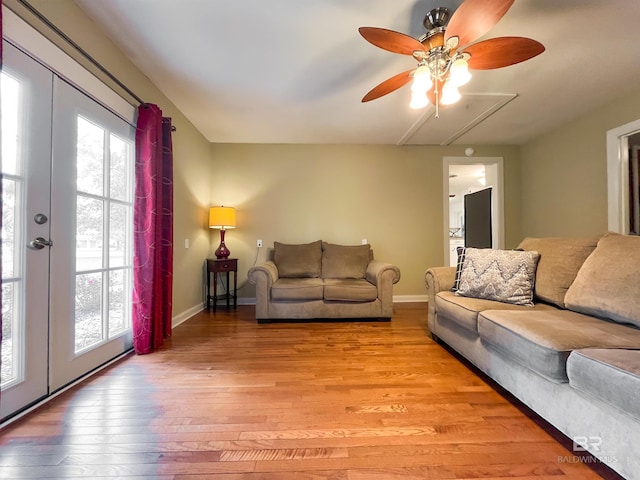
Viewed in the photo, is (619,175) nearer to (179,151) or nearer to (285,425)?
(285,425)

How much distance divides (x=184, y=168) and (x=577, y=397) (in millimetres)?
3616

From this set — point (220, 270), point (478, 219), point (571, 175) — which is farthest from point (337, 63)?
point (478, 219)

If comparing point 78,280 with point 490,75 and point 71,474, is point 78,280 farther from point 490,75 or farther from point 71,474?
point 490,75

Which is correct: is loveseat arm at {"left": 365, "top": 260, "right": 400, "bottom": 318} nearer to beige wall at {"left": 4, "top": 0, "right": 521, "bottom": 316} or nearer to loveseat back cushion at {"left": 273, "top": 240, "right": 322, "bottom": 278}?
loveseat back cushion at {"left": 273, "top": 240, "right": 322, "bottom": 278}

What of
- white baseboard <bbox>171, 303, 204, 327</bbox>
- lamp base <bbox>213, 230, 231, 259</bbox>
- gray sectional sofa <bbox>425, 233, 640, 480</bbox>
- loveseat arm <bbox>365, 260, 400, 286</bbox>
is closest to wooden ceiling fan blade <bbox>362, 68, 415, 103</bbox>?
gray sectional sofa <bbox>425, 233, 640, 480</bbox>

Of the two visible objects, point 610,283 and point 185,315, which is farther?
point 185,315

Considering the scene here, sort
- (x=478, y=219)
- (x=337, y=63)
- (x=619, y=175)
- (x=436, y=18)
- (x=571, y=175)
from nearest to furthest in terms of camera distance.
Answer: (x=436, y=18)
(x=337, y=63)
(x=619, y=175)
(x=571, y=175)
(x=478, y=219)

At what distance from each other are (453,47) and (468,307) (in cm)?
162

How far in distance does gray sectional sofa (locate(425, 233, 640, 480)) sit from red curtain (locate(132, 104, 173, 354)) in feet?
7.70

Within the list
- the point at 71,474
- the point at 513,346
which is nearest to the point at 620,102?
the point at 513,346

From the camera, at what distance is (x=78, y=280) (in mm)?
1745

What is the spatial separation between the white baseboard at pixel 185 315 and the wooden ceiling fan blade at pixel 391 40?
2958mm

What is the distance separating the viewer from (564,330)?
1.32 meters

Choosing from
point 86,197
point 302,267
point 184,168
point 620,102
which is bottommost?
point 302,267
